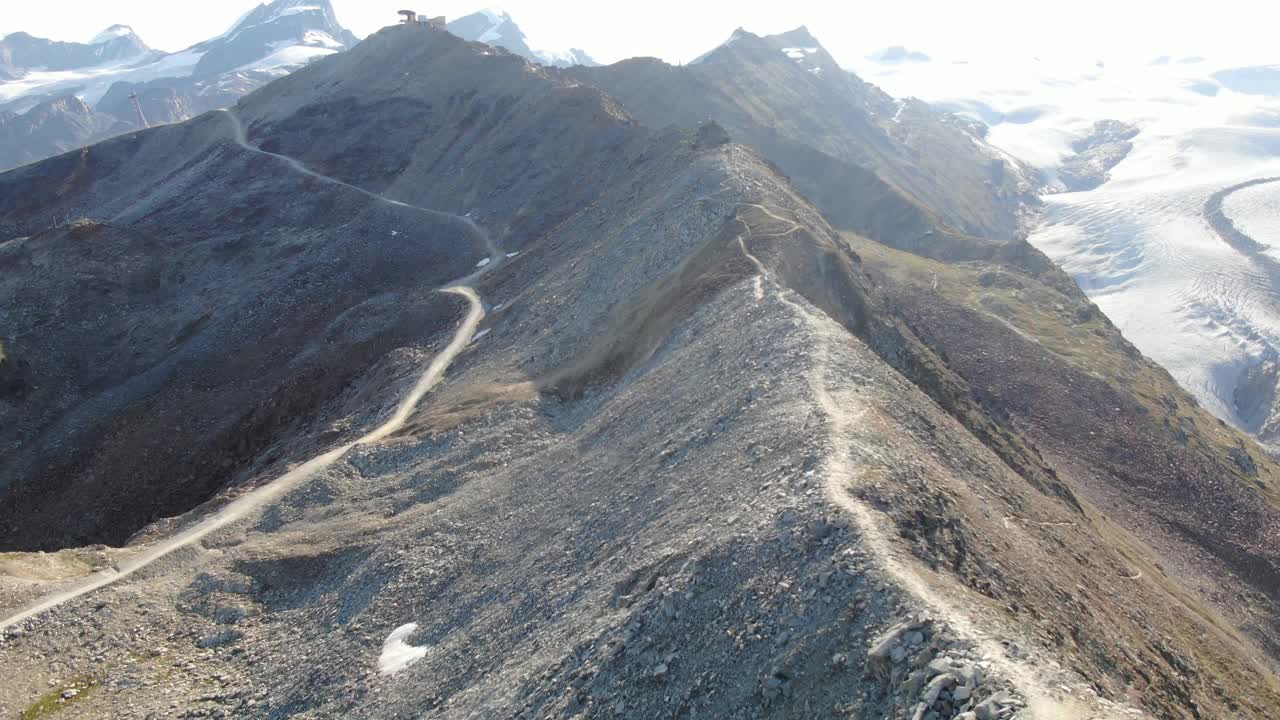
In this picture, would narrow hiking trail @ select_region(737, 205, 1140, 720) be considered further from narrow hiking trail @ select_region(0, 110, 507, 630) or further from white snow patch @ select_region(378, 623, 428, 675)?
narrow hiking trail @ select_region(0, 110, 507, 630)

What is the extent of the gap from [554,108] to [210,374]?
64.0m

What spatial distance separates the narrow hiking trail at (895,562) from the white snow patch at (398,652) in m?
20.7

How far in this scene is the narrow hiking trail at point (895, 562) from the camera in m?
17.8

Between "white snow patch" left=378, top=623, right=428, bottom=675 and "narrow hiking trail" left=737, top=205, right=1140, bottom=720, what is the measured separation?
68.0 ft

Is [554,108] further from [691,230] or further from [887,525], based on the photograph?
[887,525]

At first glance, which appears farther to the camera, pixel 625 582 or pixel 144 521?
pixel 144 521

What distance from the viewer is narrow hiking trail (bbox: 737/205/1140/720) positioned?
17797 millimetres

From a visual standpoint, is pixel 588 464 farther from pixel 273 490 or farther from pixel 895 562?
pixel 273 490

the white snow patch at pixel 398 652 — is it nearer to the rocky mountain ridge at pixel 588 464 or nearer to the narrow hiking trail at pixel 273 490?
the rocky mountain ridge at pixel 588 464

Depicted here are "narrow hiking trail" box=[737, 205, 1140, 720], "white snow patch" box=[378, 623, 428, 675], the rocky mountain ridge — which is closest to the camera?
"narrow hiking trail" box=[737, 205, 1140, 720]

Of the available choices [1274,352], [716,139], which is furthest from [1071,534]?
[1274,352]

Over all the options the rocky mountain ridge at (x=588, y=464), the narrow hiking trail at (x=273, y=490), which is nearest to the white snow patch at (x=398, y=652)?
the rocky mountain ridge at (x=588, y=464)

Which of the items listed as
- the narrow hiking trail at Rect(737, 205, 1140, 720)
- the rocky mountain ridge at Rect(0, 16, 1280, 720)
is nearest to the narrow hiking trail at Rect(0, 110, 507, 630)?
the rocky mountain ridge at Rect(0, 16, 1280, 720)

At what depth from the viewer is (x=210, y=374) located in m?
77.9
